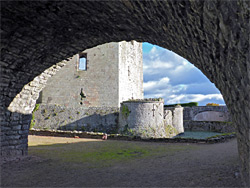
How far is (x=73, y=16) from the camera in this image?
172 inches

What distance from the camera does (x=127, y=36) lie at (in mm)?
5035

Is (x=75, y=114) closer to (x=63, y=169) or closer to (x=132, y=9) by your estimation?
(x=63, y=169)

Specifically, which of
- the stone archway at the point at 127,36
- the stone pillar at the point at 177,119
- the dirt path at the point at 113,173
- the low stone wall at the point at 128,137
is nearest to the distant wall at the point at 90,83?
the stone pillar at the point at 177,119

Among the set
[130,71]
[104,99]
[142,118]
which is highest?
[130,71]

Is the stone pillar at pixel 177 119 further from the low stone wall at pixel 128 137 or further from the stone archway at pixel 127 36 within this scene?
the stone archway at pixel 127 36

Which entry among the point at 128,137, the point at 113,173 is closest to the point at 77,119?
the point at 128,137

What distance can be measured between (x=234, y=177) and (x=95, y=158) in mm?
4377

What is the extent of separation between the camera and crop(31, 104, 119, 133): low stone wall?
16.5 meters

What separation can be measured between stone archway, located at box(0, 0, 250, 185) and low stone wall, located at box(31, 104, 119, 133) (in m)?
9.57

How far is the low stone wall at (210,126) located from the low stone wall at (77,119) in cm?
1190

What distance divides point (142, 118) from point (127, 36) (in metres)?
9.93

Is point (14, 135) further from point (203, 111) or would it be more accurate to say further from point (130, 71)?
point (203, 111)

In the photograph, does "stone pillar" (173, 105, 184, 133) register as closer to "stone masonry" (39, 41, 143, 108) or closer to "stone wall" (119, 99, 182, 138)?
"stone wall" (119, 99, 182, 138)

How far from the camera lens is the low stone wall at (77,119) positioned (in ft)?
54.2
